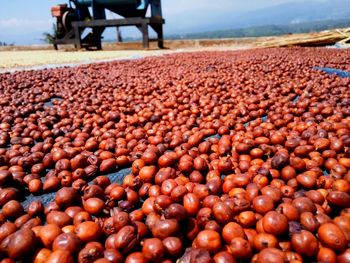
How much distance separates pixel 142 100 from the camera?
5258 mm

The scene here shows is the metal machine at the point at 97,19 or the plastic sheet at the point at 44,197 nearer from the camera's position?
the plastic sheet at the point at 44,197

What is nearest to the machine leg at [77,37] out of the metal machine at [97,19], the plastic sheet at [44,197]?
the metal machine at [97,19]

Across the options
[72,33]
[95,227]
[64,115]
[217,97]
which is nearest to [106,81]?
[64,115]

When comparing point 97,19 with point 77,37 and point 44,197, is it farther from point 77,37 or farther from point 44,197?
point 44,197

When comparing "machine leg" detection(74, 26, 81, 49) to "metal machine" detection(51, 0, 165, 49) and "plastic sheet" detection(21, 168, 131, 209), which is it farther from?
"plastic sheet" detection(21, 168, 131, 209)

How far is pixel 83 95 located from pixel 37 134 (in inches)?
82.7

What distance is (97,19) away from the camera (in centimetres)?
1819

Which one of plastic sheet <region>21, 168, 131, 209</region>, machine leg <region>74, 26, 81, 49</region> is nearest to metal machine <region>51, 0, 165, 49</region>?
machine leg <region>74, 26, 81, 49</region>

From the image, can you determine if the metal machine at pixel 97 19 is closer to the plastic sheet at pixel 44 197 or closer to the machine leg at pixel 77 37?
the machine leg at pixel 77 37

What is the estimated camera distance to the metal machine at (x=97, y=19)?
690 inches

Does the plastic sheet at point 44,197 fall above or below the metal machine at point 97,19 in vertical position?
below

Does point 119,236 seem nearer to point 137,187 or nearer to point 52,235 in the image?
point 52,235

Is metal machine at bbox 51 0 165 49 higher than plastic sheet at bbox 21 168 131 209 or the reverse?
higher

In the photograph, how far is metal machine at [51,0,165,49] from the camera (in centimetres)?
1752
